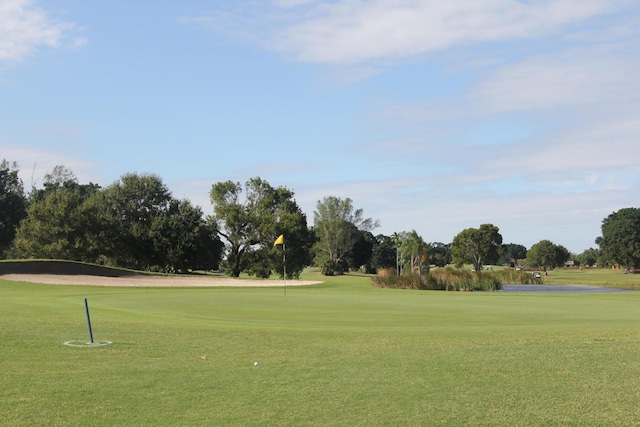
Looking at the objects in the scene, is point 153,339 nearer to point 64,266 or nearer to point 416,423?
point 416,423

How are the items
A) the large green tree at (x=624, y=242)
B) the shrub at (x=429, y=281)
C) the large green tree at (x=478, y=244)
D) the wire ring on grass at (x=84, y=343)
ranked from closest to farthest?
the wire ring on grass at (x=84, y=343) → the shrub at (x=429, y=281) → the large green tree at (x=624, y=242) → the large green tree at (x=478, y=244)

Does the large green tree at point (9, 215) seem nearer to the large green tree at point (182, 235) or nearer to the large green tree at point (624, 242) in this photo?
the large green tree at point (182, 235)

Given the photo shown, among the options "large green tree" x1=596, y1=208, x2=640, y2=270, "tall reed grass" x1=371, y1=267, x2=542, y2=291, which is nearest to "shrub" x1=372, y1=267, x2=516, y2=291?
"tall reed grass" x1=371, y1=267, x2=542, y2=291

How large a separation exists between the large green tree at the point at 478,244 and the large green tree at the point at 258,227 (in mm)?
66957

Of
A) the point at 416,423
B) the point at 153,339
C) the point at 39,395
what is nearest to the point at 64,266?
the point at 153,339

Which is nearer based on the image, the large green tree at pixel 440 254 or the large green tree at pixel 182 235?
the large green tree at pixel 182 235

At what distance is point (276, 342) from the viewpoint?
523 inches

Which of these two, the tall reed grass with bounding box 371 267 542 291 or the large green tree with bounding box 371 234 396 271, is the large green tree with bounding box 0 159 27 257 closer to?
the tall reed grass with bounding box 371 267 542 291

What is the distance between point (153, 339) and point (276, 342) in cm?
277

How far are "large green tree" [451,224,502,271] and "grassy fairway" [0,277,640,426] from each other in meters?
116

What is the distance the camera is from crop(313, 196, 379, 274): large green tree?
117 meters

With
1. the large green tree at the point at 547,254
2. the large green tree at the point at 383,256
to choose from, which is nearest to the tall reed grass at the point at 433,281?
the large green tree at the point at 383,256

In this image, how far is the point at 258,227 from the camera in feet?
226

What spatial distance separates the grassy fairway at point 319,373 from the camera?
7.30m
